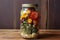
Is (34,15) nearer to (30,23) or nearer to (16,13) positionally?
(30,23)

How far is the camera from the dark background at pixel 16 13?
968 millimetres

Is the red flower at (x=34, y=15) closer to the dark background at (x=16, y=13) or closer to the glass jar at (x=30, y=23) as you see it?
the glass jar at (x=30, y=23)

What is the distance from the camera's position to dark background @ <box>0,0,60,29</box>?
968 millimetres

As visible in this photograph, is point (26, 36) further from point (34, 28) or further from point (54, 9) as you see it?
point (54, 9)

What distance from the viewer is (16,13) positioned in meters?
0.98

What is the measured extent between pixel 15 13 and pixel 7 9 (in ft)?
0.21

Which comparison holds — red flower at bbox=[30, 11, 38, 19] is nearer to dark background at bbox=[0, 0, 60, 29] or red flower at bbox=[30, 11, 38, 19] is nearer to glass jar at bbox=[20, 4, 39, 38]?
glass jar at bbox=[20, 4, 39, 38]

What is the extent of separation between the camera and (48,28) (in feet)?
3.21

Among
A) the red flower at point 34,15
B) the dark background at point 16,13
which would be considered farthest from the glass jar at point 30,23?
the dark background at point 16,13

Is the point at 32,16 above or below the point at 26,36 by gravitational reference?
above

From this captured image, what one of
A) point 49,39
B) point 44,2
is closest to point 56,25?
point 44,2

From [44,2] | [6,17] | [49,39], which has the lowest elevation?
[49,39]

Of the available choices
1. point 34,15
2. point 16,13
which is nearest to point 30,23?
point 34,15

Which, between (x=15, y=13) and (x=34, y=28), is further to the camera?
(x=15, y=13)
